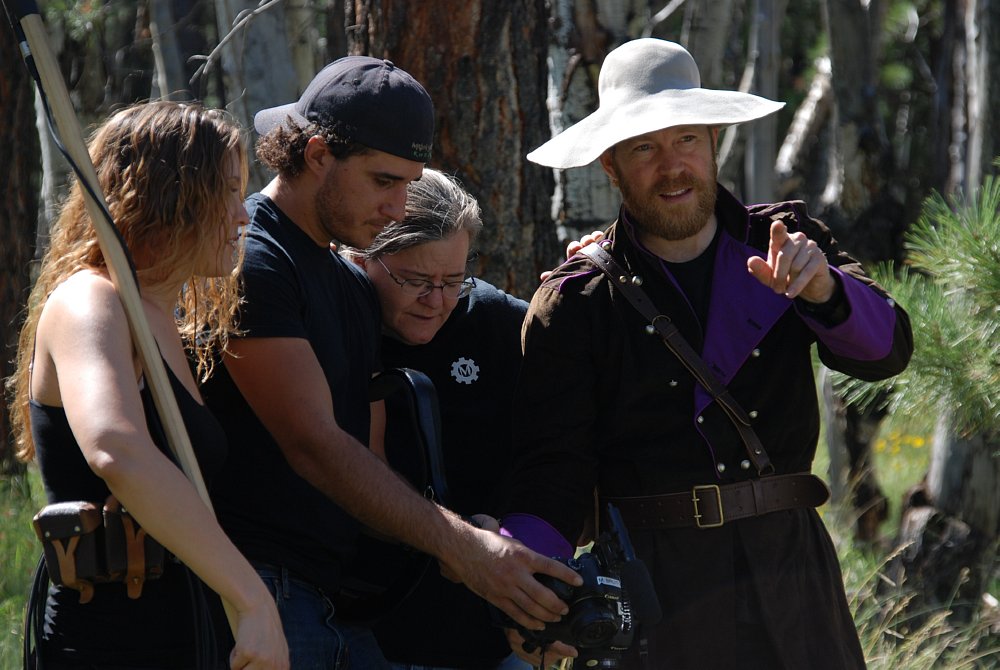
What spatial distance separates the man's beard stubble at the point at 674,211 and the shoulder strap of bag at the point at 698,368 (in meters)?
0.17

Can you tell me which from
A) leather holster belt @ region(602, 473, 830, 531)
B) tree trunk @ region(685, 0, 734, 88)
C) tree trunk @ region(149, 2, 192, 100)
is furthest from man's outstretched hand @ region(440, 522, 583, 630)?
tree trunk @ region(149, 2, 192, 100)

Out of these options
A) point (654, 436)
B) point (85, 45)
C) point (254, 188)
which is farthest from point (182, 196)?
point (85, 45)

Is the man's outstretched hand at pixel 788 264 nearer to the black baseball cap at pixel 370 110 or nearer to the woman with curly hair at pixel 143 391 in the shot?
the black baseball cap at pixel 370 110

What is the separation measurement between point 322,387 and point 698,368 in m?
0.91

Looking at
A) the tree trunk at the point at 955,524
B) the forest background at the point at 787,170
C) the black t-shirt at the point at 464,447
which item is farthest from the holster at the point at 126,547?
the tree trunk at the point at 955,524

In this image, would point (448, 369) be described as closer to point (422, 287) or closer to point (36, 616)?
point (422, 287)

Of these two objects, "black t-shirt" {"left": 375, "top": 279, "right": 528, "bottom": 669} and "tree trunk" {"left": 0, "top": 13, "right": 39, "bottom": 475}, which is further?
"tree trunk" {"left": 0, "top": 13, "right": 39, "bottom": 475}

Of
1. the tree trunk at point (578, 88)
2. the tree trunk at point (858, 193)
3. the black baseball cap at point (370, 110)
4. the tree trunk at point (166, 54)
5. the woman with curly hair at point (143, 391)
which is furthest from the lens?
the tree trunk at point (166, 54)

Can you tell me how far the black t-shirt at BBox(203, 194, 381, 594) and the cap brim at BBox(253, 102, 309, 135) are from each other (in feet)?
0.62

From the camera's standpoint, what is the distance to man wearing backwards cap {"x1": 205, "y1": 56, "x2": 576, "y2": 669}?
8.74 ft

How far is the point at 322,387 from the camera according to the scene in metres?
2.67

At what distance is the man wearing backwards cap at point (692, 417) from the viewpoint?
290 cm

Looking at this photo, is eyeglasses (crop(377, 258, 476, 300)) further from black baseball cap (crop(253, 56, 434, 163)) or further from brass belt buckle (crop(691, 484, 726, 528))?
brass belt buckle (crop(691, 484, 726, 528))

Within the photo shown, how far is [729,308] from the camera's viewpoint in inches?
117
